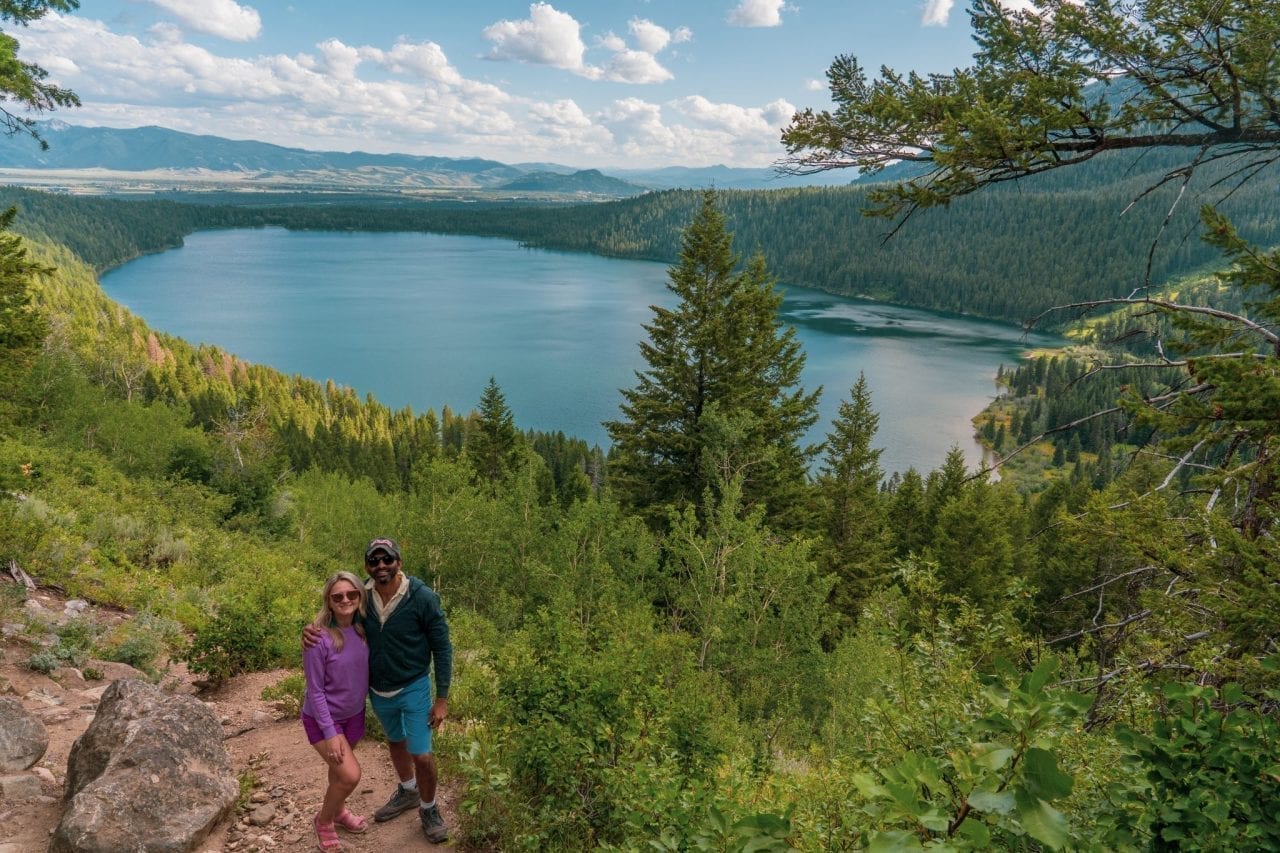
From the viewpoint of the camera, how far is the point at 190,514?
17.5 metres

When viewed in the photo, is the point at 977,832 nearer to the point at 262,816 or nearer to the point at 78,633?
the point at 262,816

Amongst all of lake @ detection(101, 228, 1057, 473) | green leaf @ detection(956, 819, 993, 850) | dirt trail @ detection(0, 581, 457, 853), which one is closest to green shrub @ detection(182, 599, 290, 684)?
dirt trail @ detection(0, 581, 457, 853)

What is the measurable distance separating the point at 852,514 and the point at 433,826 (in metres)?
20.8

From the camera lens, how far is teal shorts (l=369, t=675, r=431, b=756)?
16.4 feet

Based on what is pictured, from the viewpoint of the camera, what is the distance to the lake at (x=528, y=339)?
277 feet

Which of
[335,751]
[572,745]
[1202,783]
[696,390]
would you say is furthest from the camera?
[696,390]

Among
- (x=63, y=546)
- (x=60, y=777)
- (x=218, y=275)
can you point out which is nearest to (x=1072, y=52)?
(x=60, y=777)

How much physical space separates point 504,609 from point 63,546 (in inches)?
275

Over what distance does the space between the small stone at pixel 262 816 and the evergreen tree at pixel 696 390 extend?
11.1m

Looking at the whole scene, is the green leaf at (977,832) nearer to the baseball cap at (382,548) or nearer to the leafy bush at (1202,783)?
the leafy bush at (1202,783)

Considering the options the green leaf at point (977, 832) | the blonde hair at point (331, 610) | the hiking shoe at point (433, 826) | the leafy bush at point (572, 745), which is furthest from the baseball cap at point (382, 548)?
the green leaf at point (977, 832)

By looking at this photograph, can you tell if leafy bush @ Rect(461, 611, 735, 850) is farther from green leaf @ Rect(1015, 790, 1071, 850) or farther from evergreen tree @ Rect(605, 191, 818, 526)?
evergreen tree @ Rect(605, 191, 818, 526)

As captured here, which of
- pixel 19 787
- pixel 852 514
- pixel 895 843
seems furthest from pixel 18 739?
pixel 852 514

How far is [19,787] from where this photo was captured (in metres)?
4.98
